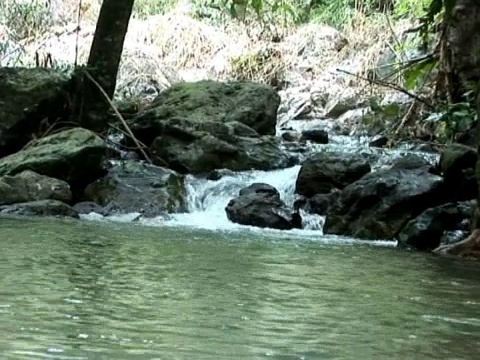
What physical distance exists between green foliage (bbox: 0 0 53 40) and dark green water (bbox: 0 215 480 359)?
1106 centimetres

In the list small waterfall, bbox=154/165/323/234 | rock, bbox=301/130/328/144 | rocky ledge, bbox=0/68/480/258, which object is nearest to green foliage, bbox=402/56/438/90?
rocky ledge, bbox=0/68/480/258

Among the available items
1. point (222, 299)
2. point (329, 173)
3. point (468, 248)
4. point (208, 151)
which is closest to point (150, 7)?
point (208, 151)

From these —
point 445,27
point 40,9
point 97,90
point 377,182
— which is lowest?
point 377,182

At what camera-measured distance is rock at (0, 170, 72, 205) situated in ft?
23.4

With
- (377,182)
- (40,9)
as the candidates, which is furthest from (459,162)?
(40,9)

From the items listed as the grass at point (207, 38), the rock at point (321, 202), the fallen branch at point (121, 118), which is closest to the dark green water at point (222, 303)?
the rock at point (321, 202)

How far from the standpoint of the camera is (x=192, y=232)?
5.90 m

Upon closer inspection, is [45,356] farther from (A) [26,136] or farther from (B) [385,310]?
(A) [26,136]

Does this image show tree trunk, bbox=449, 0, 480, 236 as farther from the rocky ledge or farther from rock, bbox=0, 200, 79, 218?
rock, bbox=0, 200, 79, 218

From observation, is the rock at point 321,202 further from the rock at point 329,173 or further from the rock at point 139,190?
the rock at point 139,190

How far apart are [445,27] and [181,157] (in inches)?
109

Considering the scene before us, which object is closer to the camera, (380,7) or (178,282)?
(178,282)

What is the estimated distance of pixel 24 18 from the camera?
50.0ft

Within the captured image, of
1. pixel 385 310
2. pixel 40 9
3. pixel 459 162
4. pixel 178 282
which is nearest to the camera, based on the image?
pixel 385 310
